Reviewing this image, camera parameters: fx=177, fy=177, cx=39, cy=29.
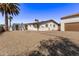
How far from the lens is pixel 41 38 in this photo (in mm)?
6984

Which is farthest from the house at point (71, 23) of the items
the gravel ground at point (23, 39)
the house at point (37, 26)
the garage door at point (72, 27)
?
the gravel ground at point (23, 39)

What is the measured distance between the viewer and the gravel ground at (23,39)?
6.46m

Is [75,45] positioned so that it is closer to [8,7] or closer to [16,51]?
[16,51]

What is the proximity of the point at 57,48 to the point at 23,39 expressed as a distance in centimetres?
140

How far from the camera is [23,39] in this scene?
276 inches

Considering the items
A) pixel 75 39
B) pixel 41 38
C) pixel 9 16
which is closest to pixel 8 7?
pixel 9 16

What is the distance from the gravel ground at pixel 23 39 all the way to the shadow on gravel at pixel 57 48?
0.71 feet

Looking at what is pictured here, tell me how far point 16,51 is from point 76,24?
3.12m

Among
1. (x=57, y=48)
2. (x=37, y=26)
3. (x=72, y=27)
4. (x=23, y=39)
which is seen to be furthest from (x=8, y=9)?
(x=72, y=27)

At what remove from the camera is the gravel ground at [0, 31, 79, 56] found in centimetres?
646

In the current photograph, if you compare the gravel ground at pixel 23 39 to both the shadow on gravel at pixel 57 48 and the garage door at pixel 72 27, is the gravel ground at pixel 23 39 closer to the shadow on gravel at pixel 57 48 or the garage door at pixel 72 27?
the shadow on gravel at pixel 57 48

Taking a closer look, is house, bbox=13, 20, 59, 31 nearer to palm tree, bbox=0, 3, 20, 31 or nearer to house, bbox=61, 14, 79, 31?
house, bbox=61, 14, 79, 31

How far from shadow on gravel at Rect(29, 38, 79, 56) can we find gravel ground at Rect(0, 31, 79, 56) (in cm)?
22

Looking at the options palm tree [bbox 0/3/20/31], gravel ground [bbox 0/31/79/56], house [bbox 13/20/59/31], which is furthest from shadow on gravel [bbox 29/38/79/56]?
palm tree [bbox 0/3/20/31]
